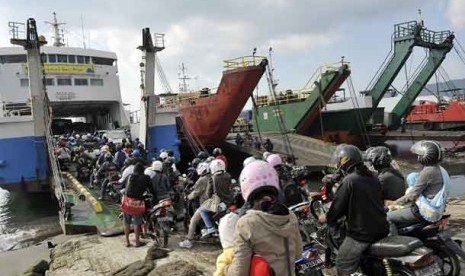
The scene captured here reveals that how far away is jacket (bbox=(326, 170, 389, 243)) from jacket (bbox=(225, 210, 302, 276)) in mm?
1174

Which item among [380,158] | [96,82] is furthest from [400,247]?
[96,82]

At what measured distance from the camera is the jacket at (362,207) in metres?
3.60

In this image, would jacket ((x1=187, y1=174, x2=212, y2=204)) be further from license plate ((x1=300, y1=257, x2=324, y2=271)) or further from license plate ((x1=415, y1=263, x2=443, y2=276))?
license plate ((x1=415, y1=263, x2=443, y2=276))

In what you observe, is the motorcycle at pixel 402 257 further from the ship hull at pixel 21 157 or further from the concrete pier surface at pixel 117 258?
the ship hull at pixel 21 157

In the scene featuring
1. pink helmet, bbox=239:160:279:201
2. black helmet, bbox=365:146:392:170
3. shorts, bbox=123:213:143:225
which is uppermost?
pink helmet, bbox=239:160:279:201

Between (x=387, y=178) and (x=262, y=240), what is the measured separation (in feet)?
10.3

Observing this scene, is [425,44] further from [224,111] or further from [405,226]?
[405,226]

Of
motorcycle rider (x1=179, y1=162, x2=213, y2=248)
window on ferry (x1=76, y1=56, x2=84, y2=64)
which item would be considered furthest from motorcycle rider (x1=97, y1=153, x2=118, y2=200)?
window on ferry (x1=76, y1=56, x2=84, y2=64)

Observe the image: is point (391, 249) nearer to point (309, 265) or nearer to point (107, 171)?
point (309, 265)

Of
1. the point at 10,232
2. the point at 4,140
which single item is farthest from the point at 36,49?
the point at 10,232

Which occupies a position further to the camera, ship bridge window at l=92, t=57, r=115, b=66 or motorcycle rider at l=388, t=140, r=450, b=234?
ship bridge window at l=92, t=57, r=115, b=66

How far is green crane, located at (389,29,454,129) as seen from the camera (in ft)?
76.2

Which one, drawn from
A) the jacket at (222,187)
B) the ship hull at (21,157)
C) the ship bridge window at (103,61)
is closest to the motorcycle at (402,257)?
the jacket at (222,187)

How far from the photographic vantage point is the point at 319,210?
5.71m
